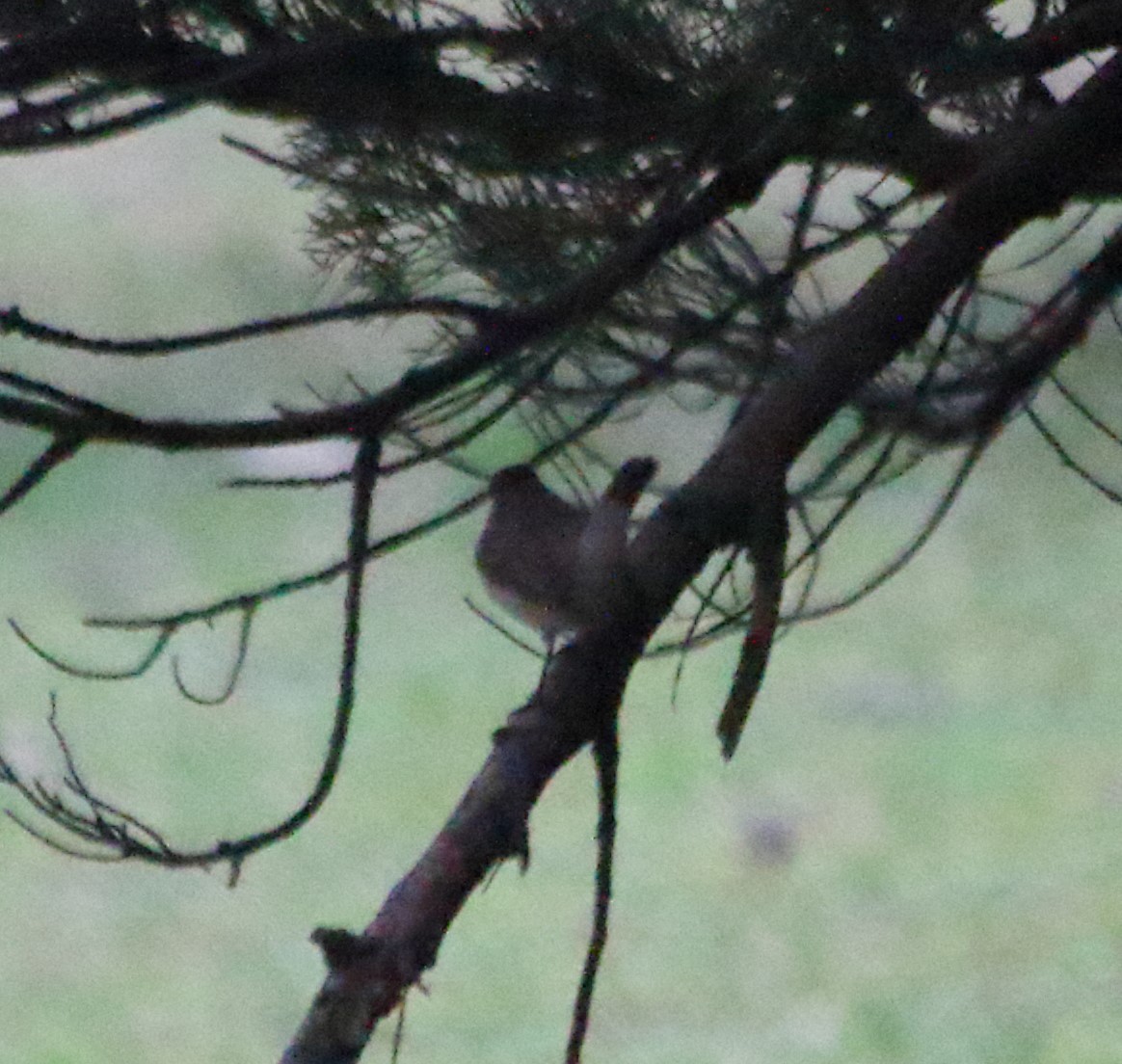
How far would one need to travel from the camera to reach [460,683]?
19.2 ft

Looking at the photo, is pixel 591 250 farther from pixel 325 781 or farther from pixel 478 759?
pixel 478 759

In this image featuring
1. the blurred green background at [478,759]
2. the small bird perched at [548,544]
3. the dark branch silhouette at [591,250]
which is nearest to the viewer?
the dark branch silhouette at [591,250]

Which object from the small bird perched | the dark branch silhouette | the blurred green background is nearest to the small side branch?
the dark branch silhouette

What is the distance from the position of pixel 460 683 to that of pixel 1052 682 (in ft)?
4.94

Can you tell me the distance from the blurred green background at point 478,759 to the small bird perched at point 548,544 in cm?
151

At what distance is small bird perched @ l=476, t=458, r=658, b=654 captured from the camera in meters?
1.48

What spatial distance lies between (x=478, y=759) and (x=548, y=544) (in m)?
3.64

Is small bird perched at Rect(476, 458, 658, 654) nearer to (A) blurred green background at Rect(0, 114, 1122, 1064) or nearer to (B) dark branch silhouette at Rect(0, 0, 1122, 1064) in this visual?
(B) dark branch silhouette at Rect(0, 0, 1122, 1064)

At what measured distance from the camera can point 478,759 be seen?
5.52m

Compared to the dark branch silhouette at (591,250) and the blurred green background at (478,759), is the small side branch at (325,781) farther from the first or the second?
the blurred green background at (478,759)

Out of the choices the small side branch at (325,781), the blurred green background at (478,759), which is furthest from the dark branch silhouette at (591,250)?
the blurred green background at (478,759)

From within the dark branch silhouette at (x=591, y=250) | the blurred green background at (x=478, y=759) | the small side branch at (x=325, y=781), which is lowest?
the small side branch at (x=325, y=781)

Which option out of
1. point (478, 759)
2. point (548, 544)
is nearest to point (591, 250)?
point (548, 544)

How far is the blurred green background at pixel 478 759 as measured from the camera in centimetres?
449
